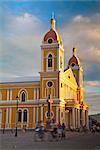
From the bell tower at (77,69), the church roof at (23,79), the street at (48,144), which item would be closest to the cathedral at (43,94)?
the church roof at (23,79)

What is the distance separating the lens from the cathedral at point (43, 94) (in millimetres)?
41812

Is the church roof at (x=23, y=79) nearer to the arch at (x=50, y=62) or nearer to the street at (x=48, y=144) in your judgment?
the arch at (x=50, y=62)

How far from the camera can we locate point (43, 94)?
4238 cm

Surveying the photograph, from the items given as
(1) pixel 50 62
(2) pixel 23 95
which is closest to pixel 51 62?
(1) pixel 50 62

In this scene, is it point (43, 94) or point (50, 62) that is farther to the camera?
point (50, 62)

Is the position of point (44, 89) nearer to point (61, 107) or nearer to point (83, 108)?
point (61, 107)

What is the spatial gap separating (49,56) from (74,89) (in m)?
11.2

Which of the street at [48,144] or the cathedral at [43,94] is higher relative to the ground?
the cathedral at [43,94]

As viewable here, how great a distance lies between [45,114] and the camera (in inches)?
1628

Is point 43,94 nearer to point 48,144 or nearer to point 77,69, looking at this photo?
point 77,69

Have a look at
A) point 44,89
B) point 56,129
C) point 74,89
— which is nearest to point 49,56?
point 44,89

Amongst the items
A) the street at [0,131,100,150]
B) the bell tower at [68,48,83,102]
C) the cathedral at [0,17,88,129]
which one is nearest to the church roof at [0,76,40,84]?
the cathedral at [0,17,88,129]

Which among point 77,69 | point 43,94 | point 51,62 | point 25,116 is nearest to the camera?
point 43,94

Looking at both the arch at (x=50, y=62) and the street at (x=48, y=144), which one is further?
the arch at (x=50, y=62)
